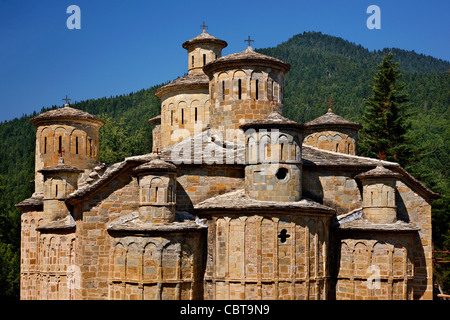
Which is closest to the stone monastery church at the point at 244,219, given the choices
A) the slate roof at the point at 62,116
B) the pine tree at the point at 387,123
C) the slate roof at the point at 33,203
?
the slate roof at the point at 33,203

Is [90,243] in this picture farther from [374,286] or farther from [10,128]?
[10,128]

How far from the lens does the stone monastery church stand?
15750mm

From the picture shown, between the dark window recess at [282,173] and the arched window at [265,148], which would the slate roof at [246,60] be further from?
the dark window recess at [282,173]

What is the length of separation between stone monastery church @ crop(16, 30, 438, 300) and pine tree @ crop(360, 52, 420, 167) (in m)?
18.2

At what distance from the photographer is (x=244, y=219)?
52.3 feet

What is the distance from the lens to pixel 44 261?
73.7 ft

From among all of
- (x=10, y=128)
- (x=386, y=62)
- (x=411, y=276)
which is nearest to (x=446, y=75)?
(x=386, y=62)

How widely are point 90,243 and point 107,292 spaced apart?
1.72 m

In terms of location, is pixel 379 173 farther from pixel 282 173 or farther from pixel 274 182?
pixel 274 182

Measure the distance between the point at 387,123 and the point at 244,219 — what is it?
25609 millimetres

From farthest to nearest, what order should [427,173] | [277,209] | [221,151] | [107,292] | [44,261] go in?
[427,173]
[44,261]
[221,151]
[107,292]
[277,209]

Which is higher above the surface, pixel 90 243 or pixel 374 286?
pixel 90 243

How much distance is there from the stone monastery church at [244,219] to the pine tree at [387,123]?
18.2 meters

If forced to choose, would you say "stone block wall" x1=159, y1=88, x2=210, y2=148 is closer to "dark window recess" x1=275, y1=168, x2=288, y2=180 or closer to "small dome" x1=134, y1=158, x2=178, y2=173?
"small dome" x1=134, y1=158, x2=178, y2=173
